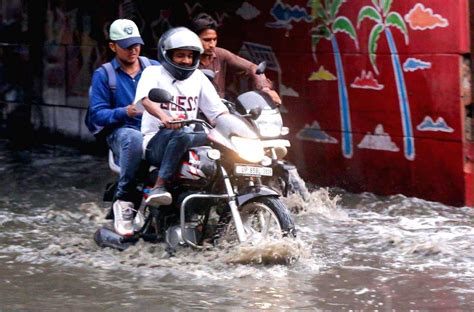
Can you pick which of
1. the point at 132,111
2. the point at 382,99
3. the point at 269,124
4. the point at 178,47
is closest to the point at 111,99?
the point at 132,111

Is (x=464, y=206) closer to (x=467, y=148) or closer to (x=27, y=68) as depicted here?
(x=467, y=148)

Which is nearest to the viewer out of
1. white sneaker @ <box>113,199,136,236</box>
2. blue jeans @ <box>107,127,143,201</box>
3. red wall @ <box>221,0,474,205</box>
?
blue jeans @ <box>107,127,143,201</box>

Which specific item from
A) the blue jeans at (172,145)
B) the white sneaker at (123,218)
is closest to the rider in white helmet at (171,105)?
the blue jeans at (172,145)

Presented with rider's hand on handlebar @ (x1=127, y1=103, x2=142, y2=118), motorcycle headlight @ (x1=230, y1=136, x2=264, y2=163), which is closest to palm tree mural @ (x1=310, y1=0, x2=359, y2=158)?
rider's hand on handlebar @ (x1=127, y1=103, x2=142, y2=118)

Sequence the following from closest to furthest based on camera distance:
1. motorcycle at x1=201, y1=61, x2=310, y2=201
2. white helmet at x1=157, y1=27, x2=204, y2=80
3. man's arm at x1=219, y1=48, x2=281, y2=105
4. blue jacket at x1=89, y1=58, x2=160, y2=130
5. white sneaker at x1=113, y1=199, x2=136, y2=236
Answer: white helmet at x1=157, y1=27, x2=204, y2=80 < white sneaker at x1=113, y1=199, x2=136, y2=236 < blue jacket at x1=89, y1=58, x2=160, y2=130 < motorcycle at x1=201, y1=61, x2=310, y2=201 < man's arm at x1=219, y1=48, x2=281, y2=105

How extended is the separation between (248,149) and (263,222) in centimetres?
51

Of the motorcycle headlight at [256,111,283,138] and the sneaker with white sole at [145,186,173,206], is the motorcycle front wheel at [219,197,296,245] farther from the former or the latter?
the motorcycle headlight at [256,111,283,138]

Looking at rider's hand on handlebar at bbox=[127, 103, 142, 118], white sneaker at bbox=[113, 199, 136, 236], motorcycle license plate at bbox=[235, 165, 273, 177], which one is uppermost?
rider's hand on handlebar at bbox=[127, 103, 142, 118]

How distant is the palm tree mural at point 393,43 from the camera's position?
1102cm

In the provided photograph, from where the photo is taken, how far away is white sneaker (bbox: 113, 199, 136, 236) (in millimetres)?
8508

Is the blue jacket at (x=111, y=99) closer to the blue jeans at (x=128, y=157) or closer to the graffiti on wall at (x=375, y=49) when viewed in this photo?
the blue jeans at (x=128, y=157)

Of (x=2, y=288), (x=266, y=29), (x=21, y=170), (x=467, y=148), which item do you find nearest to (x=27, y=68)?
(x=21, y=170)

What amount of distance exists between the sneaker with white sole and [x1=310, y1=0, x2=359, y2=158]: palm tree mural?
404 cm

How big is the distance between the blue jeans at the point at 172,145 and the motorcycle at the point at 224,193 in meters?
0.06
